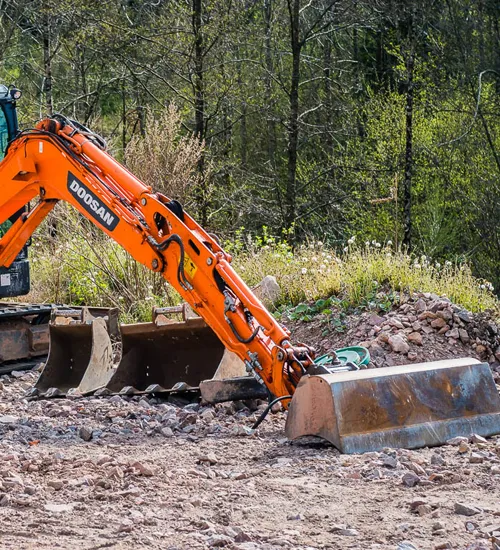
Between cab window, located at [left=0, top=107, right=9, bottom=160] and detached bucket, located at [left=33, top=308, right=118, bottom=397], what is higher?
cab window, located at [left=0, top=107, right=9, bottom=160]

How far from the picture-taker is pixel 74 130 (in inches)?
294

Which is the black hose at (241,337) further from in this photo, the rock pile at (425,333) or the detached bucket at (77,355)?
the rock pile at (425,333)

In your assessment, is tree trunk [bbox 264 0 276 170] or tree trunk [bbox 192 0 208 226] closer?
tree trunk [bbox 192 0 208 226]

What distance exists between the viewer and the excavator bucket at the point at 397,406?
5875 mm

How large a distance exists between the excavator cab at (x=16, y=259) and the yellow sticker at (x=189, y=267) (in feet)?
11.5

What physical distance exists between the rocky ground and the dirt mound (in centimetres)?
190

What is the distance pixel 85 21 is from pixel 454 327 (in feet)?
38.6

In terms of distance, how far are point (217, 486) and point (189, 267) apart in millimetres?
1876

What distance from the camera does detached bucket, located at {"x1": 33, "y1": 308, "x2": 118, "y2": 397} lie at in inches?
328

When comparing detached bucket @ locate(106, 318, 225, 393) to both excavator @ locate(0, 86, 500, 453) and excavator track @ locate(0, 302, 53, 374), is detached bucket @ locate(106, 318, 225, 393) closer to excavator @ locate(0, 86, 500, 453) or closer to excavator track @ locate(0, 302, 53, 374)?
excavator @ locate(0, 86, 500, 453)

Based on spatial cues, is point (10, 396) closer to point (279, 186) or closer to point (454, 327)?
point (454, 327)

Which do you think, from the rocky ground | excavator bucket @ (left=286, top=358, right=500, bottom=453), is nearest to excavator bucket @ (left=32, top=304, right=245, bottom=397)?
the rocky ground

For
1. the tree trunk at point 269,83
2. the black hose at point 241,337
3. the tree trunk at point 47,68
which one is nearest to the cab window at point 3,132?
the black hose at point 241,337

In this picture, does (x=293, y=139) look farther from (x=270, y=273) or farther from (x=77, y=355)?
(x=77, y=355)
